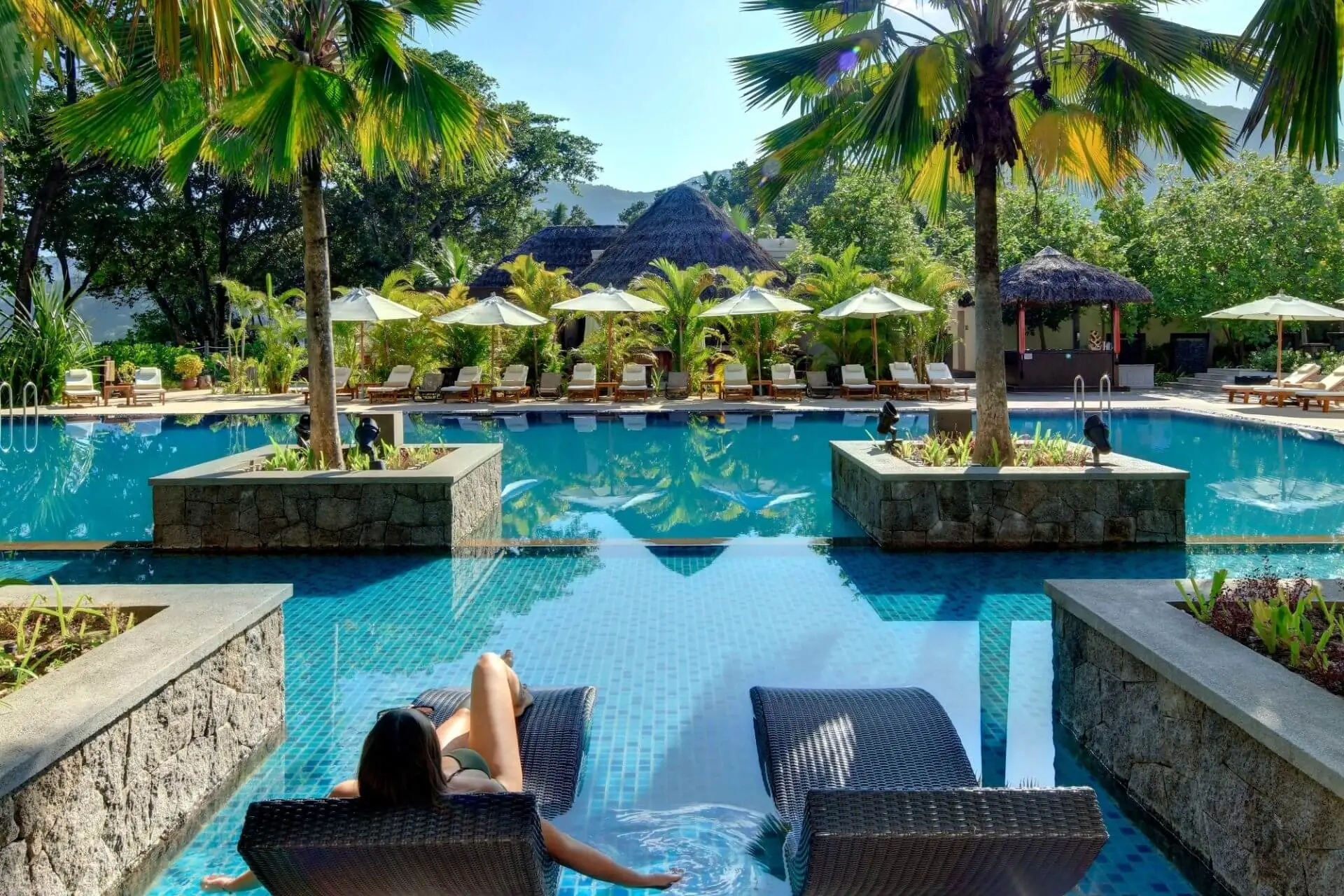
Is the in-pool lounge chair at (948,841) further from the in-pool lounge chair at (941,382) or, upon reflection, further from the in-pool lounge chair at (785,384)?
the in-pool lounge chair at (941,382)

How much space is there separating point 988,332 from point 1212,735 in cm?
562

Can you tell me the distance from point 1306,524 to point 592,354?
600 inches

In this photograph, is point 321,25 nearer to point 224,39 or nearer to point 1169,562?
point 224,39

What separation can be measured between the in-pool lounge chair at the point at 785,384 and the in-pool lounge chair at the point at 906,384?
1779mm

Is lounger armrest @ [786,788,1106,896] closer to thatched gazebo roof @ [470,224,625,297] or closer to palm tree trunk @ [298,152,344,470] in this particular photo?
palm tree trunk @ [298,152,344,470]

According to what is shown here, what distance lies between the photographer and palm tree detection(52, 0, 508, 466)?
22.7 ft

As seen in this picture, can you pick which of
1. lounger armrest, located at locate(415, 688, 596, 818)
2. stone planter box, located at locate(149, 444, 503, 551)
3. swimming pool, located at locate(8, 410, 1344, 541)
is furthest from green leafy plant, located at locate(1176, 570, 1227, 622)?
stone planter box, located at locate(149, 444, 503, 551)

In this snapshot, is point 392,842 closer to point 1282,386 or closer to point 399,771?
point 399,771

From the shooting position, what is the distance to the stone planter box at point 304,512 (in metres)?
7.86

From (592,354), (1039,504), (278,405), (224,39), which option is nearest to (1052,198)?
(592,354)

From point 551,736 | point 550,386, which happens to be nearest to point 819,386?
point 550,386

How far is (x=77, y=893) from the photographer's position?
113 inches

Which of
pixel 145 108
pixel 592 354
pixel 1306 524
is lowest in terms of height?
pixel 1306 524

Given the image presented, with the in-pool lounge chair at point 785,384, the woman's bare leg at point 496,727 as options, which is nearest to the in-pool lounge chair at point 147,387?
the in-pool lounge chair at point 785,384
